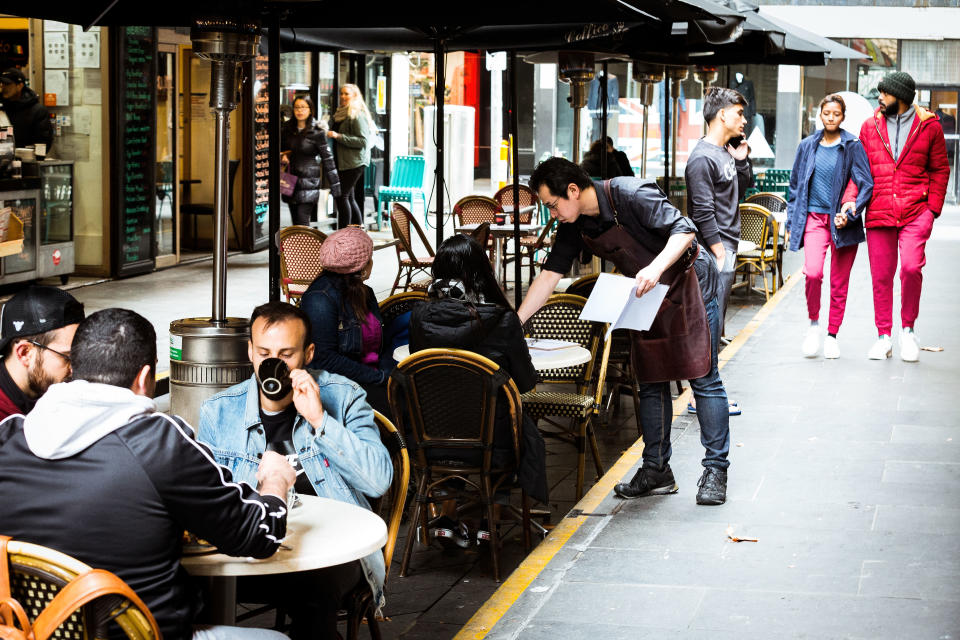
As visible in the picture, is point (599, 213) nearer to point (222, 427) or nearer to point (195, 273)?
point (222, 427)

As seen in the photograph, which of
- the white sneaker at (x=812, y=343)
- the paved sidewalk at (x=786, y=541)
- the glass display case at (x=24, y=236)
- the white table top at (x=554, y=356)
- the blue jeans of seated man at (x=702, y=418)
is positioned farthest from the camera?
the glass display case at (x=24, y=236)

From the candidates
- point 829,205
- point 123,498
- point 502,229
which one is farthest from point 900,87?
point 123,498

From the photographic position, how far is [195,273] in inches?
552

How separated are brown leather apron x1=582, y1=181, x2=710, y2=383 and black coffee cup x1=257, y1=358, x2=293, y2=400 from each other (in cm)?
227

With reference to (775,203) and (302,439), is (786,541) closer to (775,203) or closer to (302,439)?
(302,439)

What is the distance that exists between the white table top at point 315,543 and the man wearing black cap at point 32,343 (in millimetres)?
926

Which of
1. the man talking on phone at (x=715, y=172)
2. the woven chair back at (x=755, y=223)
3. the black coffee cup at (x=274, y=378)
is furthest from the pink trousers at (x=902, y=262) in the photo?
the black coffee cup at (x=274, y=378)

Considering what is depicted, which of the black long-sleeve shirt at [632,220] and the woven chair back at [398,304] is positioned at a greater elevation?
the black long-sleeve shirt at [632,220]

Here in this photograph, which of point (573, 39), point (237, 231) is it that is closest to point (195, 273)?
point (237, 231)

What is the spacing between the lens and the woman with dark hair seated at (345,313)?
5891mm

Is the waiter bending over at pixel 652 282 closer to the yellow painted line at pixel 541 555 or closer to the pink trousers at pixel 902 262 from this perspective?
the yellow painted line at pixel 541 555

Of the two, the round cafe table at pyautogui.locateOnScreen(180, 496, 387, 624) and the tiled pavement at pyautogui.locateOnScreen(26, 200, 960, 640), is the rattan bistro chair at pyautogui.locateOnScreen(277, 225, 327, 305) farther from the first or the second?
the round cafe table at pyautogui.locateOnScreen(180, 496, 387, 624)

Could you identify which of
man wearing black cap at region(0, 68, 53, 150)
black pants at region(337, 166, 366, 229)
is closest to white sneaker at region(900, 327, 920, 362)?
man wearing black cap at region(0, 68, 53, 150)

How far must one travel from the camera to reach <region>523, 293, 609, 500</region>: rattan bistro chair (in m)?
6.41
